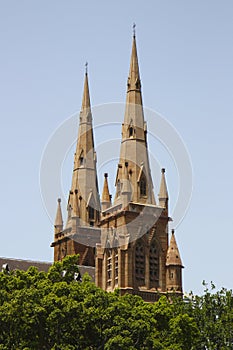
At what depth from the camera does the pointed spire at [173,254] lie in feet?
282

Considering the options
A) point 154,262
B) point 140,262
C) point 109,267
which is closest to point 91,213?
point 109,267

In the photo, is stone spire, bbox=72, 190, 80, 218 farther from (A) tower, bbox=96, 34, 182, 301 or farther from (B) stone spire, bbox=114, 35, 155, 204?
(B) stone spire, bbox=114, 35, 155, 204

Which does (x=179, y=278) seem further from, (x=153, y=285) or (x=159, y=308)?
(x=159, y=308)

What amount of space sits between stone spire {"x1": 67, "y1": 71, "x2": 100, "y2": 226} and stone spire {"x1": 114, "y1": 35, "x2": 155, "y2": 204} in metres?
9.80

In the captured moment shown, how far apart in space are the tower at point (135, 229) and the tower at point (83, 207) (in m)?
6.10

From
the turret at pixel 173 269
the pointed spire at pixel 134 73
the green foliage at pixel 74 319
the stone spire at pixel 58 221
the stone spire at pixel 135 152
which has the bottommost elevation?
the green foliage at pixel 74 319

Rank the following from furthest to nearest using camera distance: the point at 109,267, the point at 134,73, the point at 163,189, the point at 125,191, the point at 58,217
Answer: the point at 58,217
the point at 134,73
the point at 163,189
the point at 109,267
the point at 125,191

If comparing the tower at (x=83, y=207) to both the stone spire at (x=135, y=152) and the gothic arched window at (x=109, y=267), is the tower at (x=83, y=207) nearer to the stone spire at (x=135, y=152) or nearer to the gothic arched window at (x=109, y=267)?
the gothic arched window at (x=109, y=267)

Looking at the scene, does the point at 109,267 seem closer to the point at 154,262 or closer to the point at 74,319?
the point at 154,262

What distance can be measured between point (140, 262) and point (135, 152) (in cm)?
1081

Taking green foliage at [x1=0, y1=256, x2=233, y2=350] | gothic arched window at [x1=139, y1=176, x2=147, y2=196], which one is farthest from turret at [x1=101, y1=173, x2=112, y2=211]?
green foliage at [x1=0, y1=256, x2=233, y2=350]

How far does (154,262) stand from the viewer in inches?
3391

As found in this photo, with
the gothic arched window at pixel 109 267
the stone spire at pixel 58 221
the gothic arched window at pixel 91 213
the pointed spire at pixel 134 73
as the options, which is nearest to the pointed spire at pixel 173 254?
the gothic arched window at pixel 109 267

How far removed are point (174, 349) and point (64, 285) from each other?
24.9 ft
